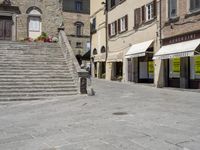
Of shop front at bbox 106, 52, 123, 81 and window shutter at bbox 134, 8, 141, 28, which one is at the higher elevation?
window shutter at bbox 134, 8, 141, 28

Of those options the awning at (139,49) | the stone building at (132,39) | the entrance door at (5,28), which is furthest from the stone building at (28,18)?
the awning at (139,49)

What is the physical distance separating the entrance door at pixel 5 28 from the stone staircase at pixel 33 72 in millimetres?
6961

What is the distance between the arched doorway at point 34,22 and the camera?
97.0 feet

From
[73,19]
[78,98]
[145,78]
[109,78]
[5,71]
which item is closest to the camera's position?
[78,98]

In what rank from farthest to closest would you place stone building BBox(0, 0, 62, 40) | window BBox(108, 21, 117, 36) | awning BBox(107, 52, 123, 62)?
window BBox(108, 21, 117, 36), awning BBox(107, 52, 123, 62), stone building BBox(0, 0, 62, 40)

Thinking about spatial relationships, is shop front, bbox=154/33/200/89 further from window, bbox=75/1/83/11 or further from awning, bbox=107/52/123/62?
window, bbox=75/1/83/11

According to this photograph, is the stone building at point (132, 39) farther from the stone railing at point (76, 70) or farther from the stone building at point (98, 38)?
the stone railing at point (76, 70)

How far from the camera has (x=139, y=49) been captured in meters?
24.6

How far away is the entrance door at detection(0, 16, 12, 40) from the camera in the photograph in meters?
28.9

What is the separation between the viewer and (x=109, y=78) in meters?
33.6

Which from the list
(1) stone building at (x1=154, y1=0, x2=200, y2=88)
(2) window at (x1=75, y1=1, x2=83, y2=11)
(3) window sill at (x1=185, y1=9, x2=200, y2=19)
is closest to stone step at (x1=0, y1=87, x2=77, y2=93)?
(1) stone building at (x1=154, y1=0, x2=200, y2=88)

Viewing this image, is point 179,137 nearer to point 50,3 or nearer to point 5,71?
point 5,71

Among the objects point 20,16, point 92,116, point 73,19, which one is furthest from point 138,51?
point 73,19

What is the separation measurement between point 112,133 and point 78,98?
767 cm
